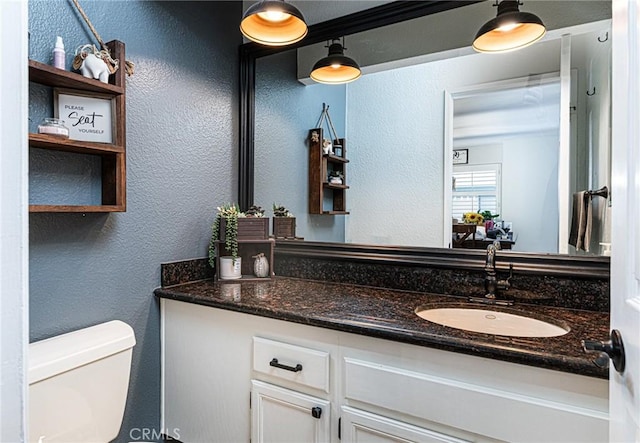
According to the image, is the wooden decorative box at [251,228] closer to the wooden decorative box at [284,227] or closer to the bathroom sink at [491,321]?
the wooden decorative box at [284,227]

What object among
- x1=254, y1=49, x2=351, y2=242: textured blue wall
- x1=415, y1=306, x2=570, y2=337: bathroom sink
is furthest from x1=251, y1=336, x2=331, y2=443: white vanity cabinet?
x1=254, y1=49, x2=351, y2=242: textured blue wall

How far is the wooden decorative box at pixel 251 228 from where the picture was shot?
5.72 ft

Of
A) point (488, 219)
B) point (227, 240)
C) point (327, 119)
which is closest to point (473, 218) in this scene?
point (488, 219)

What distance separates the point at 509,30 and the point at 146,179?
156 centimetres

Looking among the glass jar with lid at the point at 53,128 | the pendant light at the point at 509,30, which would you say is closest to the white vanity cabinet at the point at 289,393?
the glass jar with lid at the point at 53,128

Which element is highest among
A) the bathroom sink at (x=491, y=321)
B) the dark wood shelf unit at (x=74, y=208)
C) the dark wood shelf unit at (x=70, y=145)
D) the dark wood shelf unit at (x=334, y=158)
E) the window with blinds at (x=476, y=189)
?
the dark wood shelf unit at (x=334, y=158)

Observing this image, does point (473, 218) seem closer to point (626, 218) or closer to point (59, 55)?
point (626, 218)

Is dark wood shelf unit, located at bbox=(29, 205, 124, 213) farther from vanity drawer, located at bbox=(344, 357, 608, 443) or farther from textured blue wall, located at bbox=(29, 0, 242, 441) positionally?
vanity drawer, located at bbox=(344, 357, 608, 443)

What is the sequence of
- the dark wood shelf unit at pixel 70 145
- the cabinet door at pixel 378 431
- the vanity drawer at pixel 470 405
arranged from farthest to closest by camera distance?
the dark wood shelf unit at pixel 70 145
the cabinet door at pixel 378 431
the vanity drawer at pixel 470 405

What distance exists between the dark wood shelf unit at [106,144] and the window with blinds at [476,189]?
53.1 inches

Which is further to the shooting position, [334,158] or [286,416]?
[334,158]

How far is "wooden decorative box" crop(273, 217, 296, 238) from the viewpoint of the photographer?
1946 millimetres

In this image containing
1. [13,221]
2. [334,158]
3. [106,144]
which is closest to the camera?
[13,221]

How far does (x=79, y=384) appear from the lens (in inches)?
44.7
